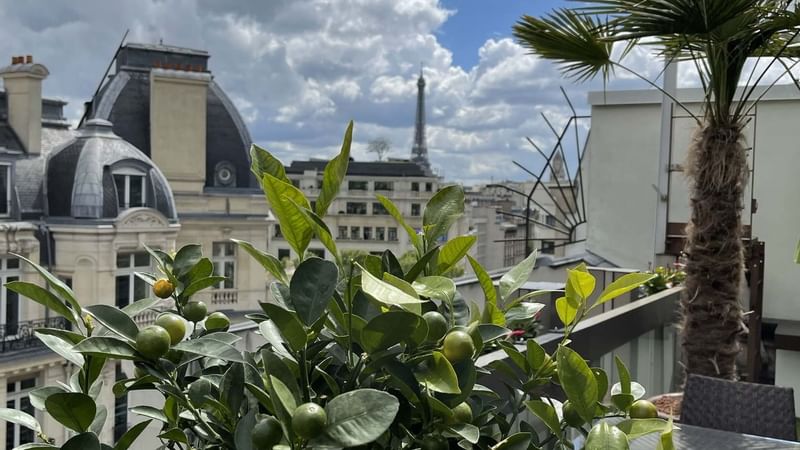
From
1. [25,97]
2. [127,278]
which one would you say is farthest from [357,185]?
[25,97]

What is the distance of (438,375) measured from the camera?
444 mm

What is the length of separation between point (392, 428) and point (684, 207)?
5643 mm

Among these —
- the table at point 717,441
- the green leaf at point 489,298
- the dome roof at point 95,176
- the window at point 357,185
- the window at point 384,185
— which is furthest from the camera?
the window at point 384,185

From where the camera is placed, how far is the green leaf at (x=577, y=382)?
1.52 ft

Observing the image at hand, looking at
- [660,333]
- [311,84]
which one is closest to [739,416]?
[660,333]

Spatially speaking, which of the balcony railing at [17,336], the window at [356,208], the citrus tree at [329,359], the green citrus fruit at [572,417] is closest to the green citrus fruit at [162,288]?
the citrus tree at [329,359]

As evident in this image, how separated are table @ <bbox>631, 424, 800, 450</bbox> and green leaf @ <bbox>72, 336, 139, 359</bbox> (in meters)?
1.66

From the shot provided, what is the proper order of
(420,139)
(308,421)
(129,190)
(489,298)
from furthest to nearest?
(420,139) < (129,190) < (489,298) < (308,421)

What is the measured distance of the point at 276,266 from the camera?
49 cm

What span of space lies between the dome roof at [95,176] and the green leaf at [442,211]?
46.9 ft

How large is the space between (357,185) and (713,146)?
123 ft

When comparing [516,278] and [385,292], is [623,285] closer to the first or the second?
[516,278]

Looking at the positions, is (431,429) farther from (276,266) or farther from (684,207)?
(684,207)

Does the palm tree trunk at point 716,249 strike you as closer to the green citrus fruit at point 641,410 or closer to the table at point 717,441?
the table at point 717,441
